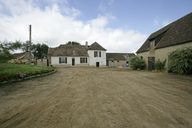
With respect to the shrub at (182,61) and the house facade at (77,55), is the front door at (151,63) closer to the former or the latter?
the shrub at (182,61)

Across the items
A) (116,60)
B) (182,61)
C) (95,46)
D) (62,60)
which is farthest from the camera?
(116,60)

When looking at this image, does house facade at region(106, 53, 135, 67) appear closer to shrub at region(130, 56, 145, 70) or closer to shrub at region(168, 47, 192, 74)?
shrub at region(130, 56, 145, 70)

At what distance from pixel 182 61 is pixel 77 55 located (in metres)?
31.9

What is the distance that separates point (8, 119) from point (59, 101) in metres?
2.28

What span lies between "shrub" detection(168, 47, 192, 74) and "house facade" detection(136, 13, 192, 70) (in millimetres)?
1623

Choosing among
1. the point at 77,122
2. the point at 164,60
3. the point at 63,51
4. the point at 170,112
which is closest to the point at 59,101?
the point at 77,122

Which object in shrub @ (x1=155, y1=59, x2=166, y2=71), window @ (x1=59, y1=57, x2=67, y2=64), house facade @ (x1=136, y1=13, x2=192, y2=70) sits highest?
house facade @ (x1=136, y1=13, x2=192, y2=70)

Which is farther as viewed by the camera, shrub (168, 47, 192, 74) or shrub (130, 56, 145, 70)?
shrub (130, 56, 145, 70)

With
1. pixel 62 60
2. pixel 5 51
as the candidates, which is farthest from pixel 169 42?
pixel 62 60

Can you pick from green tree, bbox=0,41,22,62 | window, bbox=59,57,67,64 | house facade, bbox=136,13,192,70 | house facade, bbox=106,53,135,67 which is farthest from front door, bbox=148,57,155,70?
house facade, bbox=106,53,135,67

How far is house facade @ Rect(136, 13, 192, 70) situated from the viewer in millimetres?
→ 19944

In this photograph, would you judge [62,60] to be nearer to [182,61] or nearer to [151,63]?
[151,63]

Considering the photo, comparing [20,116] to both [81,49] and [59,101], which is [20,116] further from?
[81,49]

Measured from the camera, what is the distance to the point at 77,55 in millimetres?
46031
